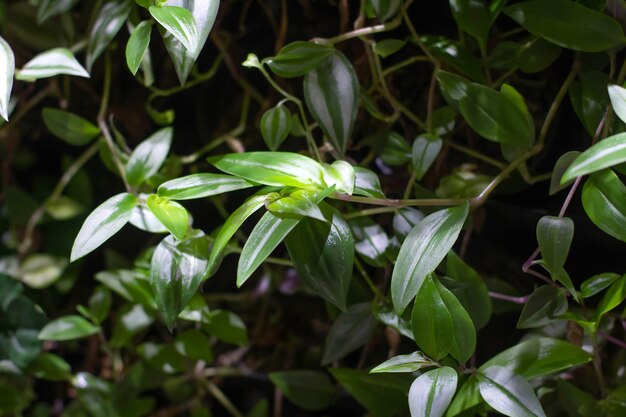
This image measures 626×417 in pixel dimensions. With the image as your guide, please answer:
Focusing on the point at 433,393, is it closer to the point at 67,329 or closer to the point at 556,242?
the point at 556,242

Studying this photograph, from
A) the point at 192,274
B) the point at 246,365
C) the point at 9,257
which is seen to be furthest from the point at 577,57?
the point at 9,257

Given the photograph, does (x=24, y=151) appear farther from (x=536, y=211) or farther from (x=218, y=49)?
(x=536, y=211)

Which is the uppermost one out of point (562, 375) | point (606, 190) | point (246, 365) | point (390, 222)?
point (606, 190)

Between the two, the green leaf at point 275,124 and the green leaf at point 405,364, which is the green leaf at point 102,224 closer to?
the green leaf at point 275,124

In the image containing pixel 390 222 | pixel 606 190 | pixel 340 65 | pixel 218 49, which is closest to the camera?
pixel 606 190

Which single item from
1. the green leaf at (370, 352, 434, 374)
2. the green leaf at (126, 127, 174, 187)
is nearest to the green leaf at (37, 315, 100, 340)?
the green leaf at (126, 127, 174, 187)

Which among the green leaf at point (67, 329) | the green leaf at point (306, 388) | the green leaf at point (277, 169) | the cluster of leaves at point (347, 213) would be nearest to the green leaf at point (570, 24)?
the cluster of leaves at point (347, 213)
